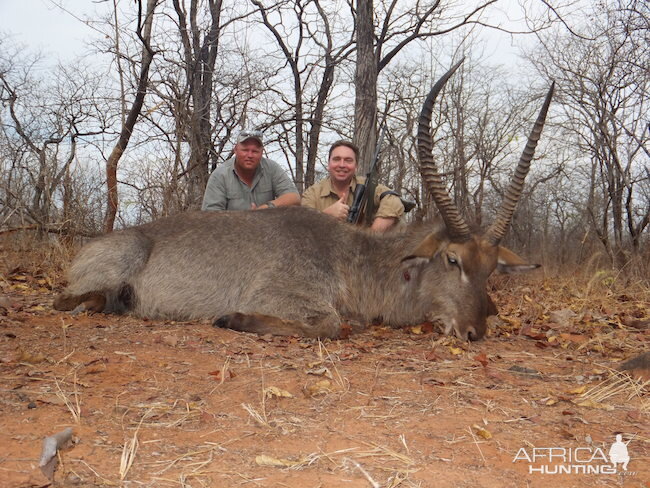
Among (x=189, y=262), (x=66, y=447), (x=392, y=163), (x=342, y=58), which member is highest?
(x=342, y=58)

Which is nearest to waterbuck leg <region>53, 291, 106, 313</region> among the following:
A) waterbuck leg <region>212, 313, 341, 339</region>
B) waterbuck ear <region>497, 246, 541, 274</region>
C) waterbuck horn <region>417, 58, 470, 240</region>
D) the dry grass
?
the dry grass

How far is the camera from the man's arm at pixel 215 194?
698 centimetres

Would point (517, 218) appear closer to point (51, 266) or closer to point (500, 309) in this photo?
point (500, 309)

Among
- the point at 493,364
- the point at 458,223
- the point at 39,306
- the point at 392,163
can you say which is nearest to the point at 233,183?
the point at 39,306

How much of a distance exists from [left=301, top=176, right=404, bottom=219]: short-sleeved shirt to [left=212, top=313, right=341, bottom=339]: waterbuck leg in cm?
246

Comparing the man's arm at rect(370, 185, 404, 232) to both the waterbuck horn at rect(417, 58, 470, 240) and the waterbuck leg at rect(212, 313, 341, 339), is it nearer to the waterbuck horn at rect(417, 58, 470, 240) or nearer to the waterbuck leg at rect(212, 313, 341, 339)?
the waterbuck horn at rect(417, 58, 470, 240)

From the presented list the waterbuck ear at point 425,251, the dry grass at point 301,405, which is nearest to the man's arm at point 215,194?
the dry grass at point 301,405

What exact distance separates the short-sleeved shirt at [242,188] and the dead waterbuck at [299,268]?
1.59 metres

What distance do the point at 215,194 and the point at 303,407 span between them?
15.6 feet

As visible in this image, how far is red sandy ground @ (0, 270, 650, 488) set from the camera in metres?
2.00

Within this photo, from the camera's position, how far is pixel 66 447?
2.05m

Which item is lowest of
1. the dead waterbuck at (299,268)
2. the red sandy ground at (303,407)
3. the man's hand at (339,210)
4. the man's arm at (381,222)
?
the red sandy ground at (303,407)

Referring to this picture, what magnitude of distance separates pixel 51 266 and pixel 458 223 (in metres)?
5.29

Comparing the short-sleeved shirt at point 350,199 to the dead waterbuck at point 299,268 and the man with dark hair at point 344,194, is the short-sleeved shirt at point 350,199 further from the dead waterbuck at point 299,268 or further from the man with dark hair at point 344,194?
the dead waterbuck at point 299,268
